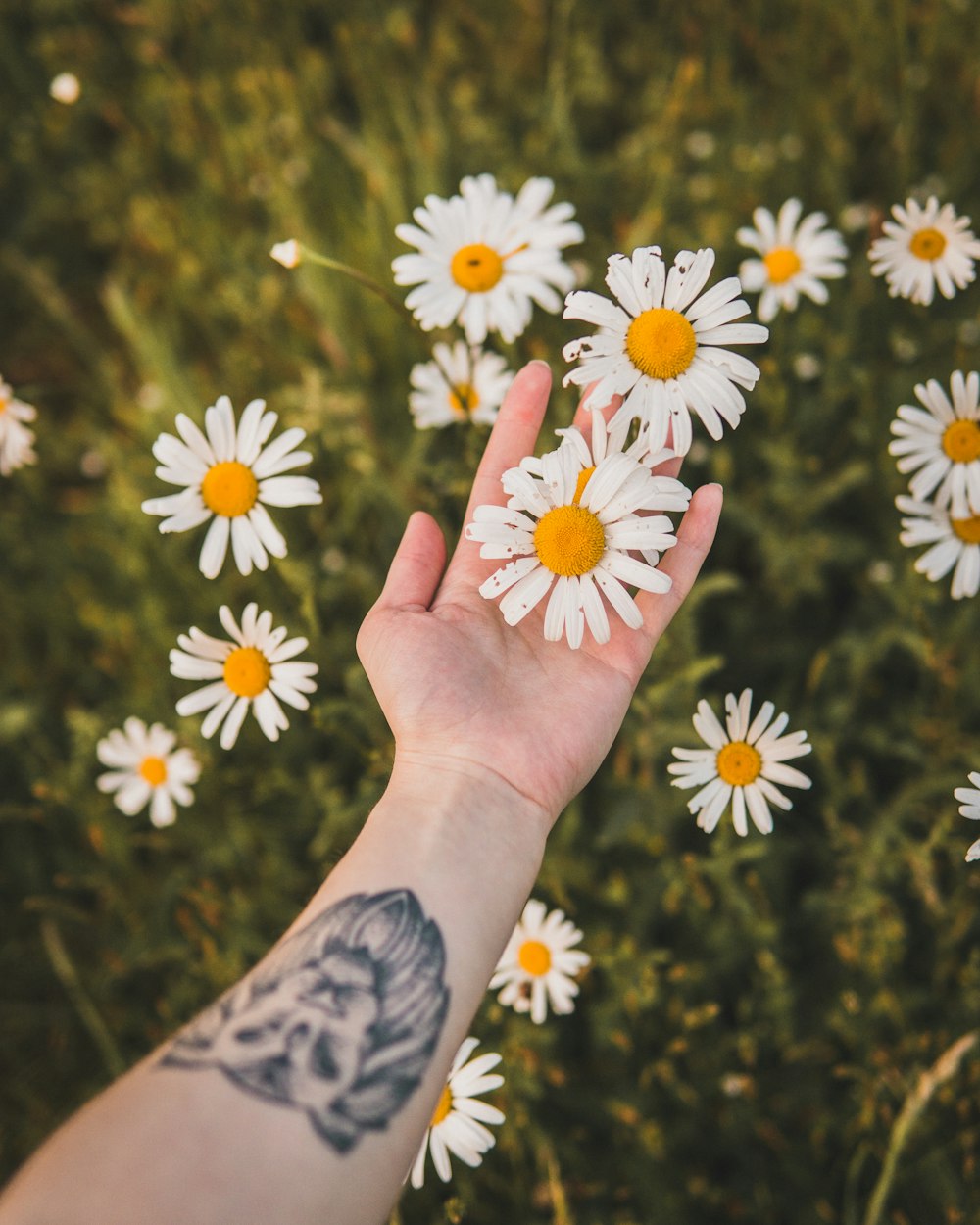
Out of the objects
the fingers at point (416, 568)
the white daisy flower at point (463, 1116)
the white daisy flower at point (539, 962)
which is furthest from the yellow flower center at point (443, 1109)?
the fingers at point (416, 568)

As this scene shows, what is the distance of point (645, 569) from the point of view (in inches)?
75.3

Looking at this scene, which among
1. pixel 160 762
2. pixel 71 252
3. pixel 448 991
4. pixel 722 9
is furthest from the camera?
pixel 71 252

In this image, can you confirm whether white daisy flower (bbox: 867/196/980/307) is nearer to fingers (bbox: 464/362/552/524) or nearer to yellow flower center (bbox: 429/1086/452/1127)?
fingers (bbox: 464/362/552/524)

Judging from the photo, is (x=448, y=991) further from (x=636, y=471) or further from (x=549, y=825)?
(x=636, y=471)

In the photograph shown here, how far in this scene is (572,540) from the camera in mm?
1985

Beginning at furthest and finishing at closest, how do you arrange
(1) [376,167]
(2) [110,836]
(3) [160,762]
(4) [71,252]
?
(4) [71,252]
(1) [376,167]
(2) [110,836]
(3) [160,762]

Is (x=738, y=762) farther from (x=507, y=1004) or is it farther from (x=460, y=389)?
(x=460, y=389)

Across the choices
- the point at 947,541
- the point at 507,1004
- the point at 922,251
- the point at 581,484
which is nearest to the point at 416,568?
the point at 581,484

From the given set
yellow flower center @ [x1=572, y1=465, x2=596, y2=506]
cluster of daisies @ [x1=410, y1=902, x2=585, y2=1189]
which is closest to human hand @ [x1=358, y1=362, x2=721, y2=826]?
yellow flower center @ [x1=572, y1=465, x2=596, y2=506]

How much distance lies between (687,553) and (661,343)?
46 cm

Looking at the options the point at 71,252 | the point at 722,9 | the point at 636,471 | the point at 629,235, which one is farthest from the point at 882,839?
the point at 71,252

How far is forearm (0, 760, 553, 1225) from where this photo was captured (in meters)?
1.45

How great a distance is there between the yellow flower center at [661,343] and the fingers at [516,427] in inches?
11.1

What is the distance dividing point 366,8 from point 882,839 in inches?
165
